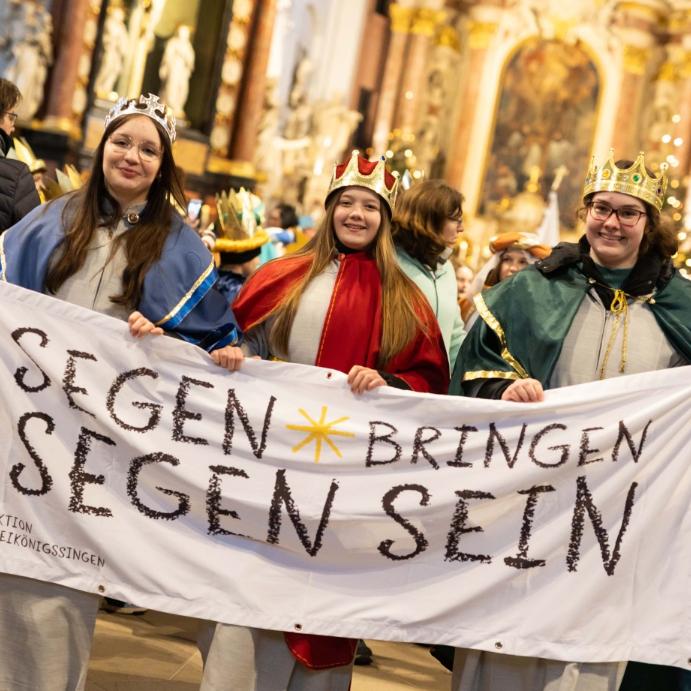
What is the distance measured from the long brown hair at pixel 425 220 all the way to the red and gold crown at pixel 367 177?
2.86 feet

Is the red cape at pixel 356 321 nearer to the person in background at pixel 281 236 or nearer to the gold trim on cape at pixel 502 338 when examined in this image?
the gold trim on cape at pixel 502 338

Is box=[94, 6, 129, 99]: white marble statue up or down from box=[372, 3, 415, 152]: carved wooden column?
down

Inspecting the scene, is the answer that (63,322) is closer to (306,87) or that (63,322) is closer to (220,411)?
(220,411)

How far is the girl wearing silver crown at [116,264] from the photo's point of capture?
12.7 feet

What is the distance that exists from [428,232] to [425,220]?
0.06 m

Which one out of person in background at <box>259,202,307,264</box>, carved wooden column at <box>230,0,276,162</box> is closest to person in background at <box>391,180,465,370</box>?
person in background at <box>259,202,307,264</box>

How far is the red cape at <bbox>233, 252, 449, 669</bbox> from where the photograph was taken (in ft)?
13.9

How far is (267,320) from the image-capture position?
4.33 m

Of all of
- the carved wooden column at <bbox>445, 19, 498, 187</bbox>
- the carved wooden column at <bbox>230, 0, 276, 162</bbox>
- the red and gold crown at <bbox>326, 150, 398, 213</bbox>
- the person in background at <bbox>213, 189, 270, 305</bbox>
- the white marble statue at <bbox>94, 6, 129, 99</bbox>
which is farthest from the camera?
the carved wooden column at <bbox>445, 19, 498, 187</bbox>

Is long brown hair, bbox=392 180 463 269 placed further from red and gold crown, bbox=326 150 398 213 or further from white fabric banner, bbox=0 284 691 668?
white fabric banner, bbox=0 284 691 668

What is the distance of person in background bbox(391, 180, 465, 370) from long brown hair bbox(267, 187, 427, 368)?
91 centimetres

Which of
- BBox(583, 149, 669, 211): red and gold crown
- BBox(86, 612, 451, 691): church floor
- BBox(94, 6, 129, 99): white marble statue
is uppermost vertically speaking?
BBox(94, 6, 129, 99): white marble statue

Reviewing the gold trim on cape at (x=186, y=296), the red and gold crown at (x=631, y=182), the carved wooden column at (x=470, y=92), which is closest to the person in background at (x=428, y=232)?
the red and gold crown at (x=631, y=182)

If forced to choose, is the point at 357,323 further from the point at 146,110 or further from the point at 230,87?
the point at 230,87
